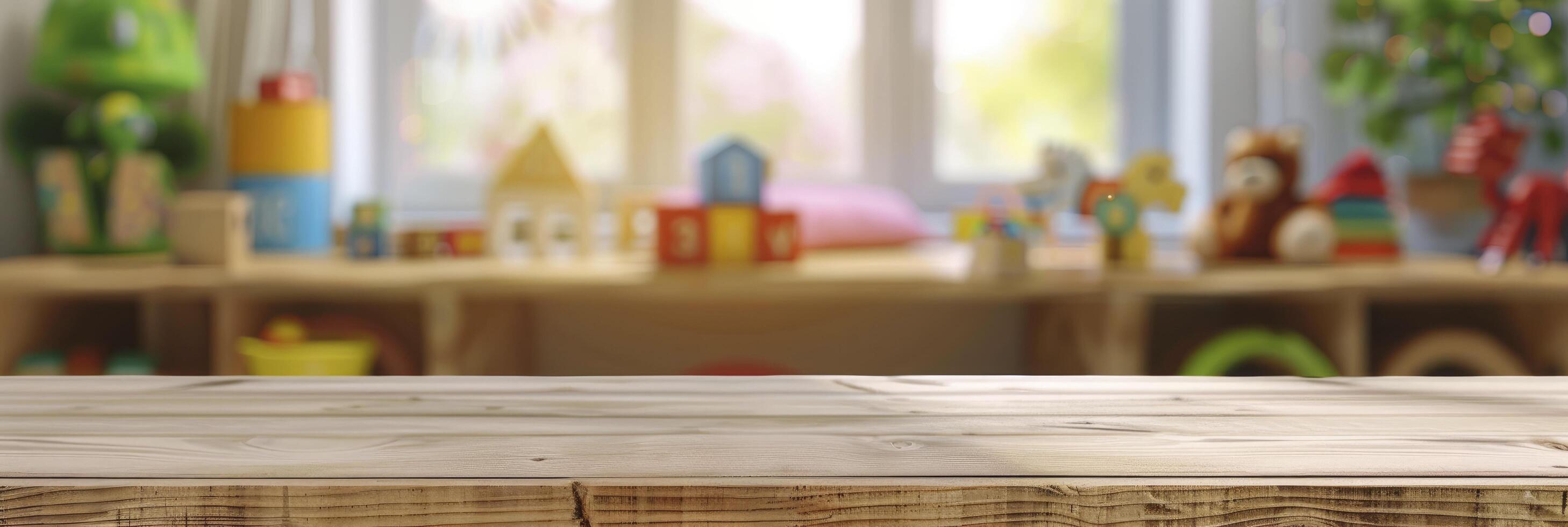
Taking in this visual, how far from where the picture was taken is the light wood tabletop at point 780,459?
0.47 meters

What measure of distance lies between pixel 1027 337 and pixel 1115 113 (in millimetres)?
559

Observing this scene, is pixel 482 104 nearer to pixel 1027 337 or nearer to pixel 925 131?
pixel 925 131

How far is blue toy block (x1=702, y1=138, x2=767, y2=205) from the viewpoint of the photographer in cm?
165

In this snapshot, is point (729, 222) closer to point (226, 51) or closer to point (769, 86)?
point (769, 86)

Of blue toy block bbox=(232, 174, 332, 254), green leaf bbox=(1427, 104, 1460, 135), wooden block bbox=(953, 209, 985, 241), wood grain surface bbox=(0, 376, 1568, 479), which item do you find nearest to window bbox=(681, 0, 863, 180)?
wooden block bbox=(953, 209, 985, 241)

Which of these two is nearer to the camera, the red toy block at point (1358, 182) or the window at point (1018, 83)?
the red toy block at point (1358, 182)

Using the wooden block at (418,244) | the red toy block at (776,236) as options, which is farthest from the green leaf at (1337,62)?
the wooden block at (418,244)

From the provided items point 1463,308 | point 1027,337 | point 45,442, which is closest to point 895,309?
point 1027,337

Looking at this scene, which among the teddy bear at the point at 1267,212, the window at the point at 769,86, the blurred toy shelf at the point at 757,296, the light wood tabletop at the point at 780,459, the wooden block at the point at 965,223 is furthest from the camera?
the window at the point at 769,86

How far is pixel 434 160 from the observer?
2.22m

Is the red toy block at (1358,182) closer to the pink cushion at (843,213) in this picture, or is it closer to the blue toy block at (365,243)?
the pink cushion at (843,213)

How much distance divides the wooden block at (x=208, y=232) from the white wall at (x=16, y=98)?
43 cm

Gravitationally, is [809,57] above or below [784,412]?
above

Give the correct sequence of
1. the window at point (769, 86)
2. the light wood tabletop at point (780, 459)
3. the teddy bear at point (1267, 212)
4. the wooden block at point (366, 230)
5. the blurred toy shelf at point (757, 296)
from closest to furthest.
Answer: the light wood tabletop at point (780, 459) < the blurred toy shelf at point (757, 296) < the teddy bear at point (1267, 212) < the wooden block at point (366, 230) < the window at point (769, 86)
